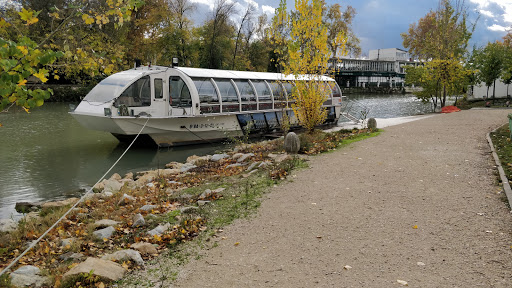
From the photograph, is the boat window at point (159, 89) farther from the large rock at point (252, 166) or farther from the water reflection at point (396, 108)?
the water reflection at point (396, 108)

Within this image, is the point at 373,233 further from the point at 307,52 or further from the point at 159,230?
the point at 307,52

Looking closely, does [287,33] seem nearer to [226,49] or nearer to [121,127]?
[121,127]

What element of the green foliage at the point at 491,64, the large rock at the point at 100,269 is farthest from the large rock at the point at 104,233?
the green foliage at the point at 491,64

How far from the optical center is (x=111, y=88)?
17188mm

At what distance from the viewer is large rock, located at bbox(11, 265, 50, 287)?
15.8ft

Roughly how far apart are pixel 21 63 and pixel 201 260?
3353 mm

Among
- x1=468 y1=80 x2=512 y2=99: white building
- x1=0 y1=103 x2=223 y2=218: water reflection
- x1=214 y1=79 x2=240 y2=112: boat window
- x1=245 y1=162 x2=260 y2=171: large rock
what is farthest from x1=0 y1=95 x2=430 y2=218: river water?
x1=468 y1=80 x2=512 y2=99: white building

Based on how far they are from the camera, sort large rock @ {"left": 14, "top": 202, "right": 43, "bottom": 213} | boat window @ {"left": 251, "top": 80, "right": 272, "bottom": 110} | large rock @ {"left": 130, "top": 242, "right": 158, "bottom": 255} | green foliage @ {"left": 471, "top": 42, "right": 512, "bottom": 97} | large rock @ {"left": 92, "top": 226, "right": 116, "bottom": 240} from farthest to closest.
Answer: green foliage @ {"left": 471, "top": 42, "right": 512, "bottom": 97} → boat window @ {"left": 251, "top": 80, "right": 272, "bottom": 110} → large rock @ {"left": 14, "top": 202, "right": 43, "bottom": 213} → large rock @ {"left": 92, "top": 226, "right": 116, "bottom": 240} → large rock @ {"left": 130, "top": 242, "right": 158, "bottom": 255}

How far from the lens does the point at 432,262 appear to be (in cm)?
516

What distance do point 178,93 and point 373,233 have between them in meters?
13.1

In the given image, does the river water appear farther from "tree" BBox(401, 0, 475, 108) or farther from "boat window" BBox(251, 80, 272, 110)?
"tree" BBox(401, 0, 475, 108)

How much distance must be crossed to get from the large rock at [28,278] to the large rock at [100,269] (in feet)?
1.30

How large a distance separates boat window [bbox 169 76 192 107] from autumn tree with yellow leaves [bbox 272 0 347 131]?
191 inches

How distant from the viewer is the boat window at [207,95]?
17562 mm
